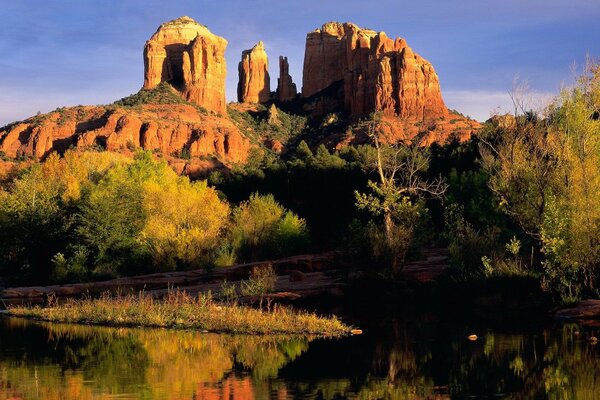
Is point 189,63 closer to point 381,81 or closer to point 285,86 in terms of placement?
point 285,86

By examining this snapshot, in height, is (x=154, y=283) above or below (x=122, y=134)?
below

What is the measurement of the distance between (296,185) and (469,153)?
50.3 ft

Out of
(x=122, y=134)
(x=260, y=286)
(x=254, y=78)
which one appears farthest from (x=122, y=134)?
(x=260, y=286)

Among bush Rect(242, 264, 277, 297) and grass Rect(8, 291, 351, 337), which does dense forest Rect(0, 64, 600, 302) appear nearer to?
bush Rect(242, 264, 277, 297)

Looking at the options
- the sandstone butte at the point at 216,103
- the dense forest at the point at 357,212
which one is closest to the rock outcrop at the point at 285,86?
the sandstone butte at the point at 216,103

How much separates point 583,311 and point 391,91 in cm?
10076

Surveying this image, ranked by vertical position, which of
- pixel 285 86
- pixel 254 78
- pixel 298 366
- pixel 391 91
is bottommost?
pixel 298 366

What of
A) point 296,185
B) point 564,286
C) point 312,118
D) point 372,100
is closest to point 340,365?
point 564,286

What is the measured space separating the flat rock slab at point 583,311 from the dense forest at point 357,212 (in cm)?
70

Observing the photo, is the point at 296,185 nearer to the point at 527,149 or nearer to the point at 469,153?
the point at 469,153

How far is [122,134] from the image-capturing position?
341ft

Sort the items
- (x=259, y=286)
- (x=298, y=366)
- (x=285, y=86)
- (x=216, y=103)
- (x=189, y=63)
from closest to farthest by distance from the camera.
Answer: (x=298, y=366) → (x=259, y=286) → (x=216, y=103) → (x=189, y=63) → (x=285, y=86)

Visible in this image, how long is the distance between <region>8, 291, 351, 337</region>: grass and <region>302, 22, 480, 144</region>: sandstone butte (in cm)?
8041

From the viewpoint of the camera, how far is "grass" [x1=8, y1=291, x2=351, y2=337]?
19891mm
